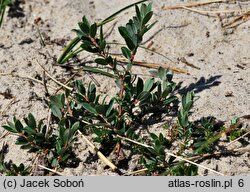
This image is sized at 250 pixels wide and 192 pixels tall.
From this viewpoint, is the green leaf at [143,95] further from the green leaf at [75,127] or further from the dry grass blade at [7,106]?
the dry grass blade at [7,106]

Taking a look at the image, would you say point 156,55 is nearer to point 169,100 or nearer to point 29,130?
point 169,100

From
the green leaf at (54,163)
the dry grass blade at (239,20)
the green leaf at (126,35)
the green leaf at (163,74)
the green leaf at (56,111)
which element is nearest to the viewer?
the green leaf at (126,35)

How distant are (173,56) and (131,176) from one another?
1.23m

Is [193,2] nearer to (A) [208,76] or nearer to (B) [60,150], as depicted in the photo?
(A) [208,76]

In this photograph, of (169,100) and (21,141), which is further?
(169,100)

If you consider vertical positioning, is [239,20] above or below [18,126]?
above

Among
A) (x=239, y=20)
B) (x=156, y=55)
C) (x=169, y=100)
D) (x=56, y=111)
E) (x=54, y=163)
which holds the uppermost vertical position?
(x=239, y=20)

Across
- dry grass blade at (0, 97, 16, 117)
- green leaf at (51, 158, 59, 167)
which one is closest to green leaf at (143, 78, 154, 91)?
green leaf at (51, 158, 59, 167)

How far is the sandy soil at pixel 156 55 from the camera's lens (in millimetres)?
3004

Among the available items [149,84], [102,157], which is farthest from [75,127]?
[149,84]

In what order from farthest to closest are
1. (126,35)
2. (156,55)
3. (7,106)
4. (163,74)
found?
(156,55) < (7,106) < (163,74) < (126,35)

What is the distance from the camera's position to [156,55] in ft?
11.8

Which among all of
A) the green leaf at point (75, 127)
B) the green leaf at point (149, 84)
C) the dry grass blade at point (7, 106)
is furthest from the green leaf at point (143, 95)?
the dry grass blade at point (7, 106)

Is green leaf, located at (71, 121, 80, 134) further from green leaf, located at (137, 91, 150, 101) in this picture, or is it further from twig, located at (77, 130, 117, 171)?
green leaf, located at (137, 91, 150, 101)
